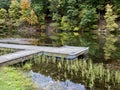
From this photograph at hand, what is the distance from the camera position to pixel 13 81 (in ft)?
29.1

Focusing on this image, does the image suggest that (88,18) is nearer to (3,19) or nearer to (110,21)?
(110,21)

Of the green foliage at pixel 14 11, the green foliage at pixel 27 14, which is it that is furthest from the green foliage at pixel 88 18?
the green foliage at pixel 14 11

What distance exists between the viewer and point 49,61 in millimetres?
13773

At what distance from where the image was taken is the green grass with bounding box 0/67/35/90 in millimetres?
8152

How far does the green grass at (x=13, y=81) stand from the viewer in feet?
26.7

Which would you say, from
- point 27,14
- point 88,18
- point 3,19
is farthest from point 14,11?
point 88,18

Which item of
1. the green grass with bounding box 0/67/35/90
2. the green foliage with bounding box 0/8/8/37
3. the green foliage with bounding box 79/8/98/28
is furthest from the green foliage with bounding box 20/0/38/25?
the green grass with bounding box 0/67/35/90

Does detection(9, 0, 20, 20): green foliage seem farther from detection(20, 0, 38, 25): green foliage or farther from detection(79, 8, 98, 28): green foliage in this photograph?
detection(79, 8, 98, 28): green foliage

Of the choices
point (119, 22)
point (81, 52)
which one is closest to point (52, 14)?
point (119, 22)

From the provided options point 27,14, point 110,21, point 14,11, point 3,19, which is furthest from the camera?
point 14,11

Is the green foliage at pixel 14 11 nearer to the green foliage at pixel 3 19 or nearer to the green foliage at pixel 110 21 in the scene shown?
A: the green foliage at pixel 3 19

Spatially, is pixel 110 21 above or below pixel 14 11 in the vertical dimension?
below

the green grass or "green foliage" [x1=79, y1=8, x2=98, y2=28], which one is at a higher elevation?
the green grass

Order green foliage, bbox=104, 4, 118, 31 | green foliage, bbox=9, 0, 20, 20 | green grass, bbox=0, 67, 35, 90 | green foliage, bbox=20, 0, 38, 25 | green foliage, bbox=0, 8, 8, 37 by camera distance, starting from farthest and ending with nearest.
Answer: green foliage, bbox=9, 0, 20, 20 → green foliage, bbox=0, 8, 8, 37 → green foliage, bbox=20, 0, 38, 25 → green foliage, bbox=104, 4, 118, 31 → green grass, bbox=0, 67, 35, 90
